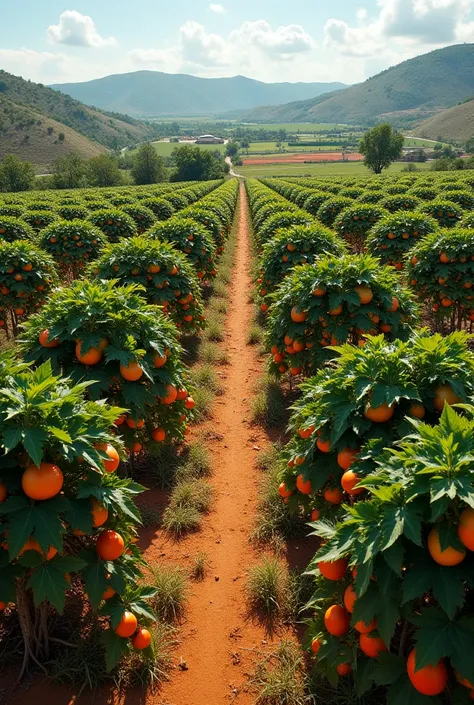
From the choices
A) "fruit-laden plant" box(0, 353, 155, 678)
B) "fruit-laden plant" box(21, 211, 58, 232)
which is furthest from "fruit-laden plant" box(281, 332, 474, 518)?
"fruit-laden plant" box(21, 211, 58, 232)

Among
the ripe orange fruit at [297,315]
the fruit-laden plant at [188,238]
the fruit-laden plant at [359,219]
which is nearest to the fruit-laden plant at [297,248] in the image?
the fruit-laden plant at [188,238]

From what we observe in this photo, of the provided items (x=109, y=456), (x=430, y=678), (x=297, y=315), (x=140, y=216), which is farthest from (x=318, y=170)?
(x=430, y=678)

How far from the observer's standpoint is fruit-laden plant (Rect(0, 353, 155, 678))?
8.82 ft

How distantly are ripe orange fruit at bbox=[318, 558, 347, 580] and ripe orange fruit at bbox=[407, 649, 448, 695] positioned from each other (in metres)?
0.63

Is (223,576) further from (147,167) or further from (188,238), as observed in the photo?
(147,167)

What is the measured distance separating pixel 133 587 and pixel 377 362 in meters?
2.49

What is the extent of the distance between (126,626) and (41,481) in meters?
1.23

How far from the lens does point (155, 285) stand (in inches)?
307

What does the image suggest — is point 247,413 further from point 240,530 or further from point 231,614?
point 231,614

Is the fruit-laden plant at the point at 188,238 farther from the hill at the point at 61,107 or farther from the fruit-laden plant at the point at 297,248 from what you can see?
the hill at the point at 61,107

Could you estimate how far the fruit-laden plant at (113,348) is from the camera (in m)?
4.53

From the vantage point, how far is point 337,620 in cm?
283

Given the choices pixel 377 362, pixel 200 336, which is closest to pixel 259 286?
pixel 200 336

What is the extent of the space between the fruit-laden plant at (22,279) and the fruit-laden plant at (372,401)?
313 inches
